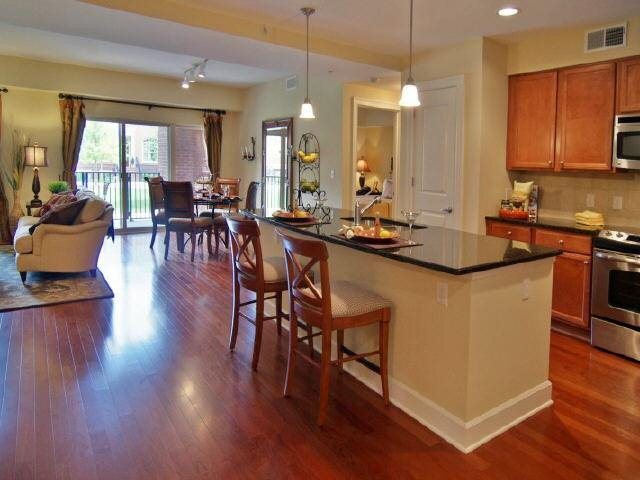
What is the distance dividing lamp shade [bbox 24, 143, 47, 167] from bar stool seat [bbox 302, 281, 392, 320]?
6.60 meters

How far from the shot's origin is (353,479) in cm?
206

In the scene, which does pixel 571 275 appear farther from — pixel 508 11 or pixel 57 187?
pixel 57 187

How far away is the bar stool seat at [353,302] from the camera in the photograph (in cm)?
254

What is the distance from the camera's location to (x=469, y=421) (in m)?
2.35

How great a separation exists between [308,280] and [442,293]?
27.8 inches

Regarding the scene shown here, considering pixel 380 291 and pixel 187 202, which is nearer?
pixel 380 291

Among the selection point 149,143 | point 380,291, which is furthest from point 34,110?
point 380,291

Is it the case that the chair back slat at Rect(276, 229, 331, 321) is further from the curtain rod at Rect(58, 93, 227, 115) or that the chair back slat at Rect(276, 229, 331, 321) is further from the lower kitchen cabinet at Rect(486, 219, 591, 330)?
the curtain rod at Rect(58, 93, 227, 115)

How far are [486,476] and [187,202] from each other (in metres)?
5.50

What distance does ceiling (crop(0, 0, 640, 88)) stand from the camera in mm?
3533

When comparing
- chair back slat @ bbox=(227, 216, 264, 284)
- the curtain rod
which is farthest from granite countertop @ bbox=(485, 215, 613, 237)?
the curtain rod

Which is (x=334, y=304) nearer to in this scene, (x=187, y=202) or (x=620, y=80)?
(x=620, y=80)

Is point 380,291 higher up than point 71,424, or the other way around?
point 380,291

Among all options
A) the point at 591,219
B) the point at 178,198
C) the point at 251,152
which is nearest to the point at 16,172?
the point at 178,198
